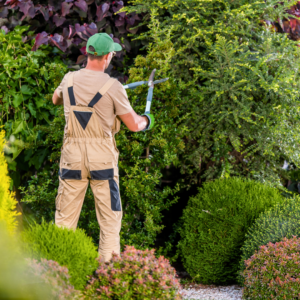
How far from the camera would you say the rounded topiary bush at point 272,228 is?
334 cm

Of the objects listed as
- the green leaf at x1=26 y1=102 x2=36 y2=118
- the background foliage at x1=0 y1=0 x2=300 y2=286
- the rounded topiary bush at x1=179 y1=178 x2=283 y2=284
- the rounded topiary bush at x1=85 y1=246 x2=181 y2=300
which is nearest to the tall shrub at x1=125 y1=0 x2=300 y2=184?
the background foliage at x1=0 y1=0 x2=300 y2=286

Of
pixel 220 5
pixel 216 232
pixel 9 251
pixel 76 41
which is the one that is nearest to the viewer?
pixel 9 251

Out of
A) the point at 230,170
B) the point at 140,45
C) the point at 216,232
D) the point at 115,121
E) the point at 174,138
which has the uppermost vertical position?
the point at 140,45

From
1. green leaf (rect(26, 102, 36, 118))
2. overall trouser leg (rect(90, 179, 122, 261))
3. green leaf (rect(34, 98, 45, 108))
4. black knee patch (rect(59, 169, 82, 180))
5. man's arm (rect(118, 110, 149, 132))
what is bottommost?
overall trouser leg (rect(90, 179, 122, 261))

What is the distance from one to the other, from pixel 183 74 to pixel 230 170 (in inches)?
54.2

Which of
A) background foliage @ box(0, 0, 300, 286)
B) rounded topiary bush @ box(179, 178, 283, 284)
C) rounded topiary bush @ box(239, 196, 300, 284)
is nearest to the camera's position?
rounded topiary bush @ box(239, 196, 300, 284)

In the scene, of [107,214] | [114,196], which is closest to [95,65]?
[114,196]

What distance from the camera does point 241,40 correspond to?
483cm

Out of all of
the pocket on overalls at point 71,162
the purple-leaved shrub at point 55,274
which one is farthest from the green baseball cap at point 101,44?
the purple-leaved shrub at point 55,274

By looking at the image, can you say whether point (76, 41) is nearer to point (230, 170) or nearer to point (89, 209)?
point (89, 209)

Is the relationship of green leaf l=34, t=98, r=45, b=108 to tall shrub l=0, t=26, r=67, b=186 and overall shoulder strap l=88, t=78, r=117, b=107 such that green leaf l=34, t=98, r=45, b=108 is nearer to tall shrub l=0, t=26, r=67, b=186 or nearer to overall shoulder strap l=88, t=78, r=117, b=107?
tall shrub l=0, t=26, r=67, b=186

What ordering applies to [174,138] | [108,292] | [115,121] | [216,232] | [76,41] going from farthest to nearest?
[76,41] → [174,138] → [216,232] → [115,121] → [108,292]

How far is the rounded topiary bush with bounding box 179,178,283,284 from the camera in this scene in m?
3.84

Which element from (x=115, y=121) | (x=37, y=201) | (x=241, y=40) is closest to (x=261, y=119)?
(x=241, y=40)
